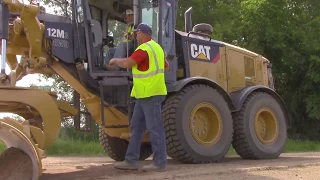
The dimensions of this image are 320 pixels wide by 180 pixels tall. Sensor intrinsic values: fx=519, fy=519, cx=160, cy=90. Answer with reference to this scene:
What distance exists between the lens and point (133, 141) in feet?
21.2

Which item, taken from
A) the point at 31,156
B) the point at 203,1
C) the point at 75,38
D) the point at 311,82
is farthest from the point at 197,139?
the point at 203,1

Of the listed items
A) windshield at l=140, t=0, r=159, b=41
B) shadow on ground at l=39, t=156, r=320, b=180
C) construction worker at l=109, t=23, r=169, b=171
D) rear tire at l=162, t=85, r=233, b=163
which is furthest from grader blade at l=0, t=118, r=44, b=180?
windshield at l=140, t=0, r=159, b=41

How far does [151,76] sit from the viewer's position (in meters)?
6.34

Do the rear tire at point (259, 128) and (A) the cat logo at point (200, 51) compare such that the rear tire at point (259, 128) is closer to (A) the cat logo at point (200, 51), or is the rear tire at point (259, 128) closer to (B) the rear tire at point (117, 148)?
(A) the cat logo at point (200, 51)

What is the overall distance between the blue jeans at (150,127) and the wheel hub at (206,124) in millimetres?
1421

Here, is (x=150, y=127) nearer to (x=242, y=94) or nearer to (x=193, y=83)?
(x=193, y=83)

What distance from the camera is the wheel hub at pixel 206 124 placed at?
7.87 m

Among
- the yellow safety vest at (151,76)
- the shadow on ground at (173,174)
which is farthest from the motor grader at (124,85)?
the yellow safety vest at (151,76)

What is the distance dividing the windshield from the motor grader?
0.05 ft

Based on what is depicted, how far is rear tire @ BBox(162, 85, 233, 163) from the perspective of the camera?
7402mm

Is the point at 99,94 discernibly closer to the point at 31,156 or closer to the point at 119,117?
the point at 119,117

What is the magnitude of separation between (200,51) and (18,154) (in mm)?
4197

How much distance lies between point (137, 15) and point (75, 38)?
0.95m

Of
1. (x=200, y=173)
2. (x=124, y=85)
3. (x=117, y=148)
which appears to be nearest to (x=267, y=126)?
(x=117, y=148)
